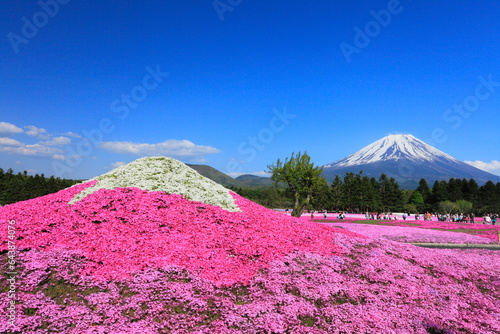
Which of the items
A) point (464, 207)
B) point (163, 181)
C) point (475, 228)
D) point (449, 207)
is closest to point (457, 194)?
point (464, 207)

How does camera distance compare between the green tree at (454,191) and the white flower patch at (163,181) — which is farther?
the green tree at (454,191)

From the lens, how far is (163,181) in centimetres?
1342

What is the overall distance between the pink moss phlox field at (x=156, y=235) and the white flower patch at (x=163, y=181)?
592mm

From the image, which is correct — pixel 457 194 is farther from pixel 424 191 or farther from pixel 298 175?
pixel 298 175

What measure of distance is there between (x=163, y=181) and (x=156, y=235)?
4669 mm

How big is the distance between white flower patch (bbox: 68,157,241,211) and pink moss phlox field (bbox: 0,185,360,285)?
1.94 feet

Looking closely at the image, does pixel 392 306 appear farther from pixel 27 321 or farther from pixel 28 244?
pixel 28 244

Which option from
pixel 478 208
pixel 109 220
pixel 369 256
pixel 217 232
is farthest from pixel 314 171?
pixel 478 208

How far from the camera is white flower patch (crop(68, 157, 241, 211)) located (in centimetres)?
1253

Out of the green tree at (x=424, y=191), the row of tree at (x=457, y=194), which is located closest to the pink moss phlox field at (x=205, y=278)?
the row of tree at (x=457, y=194)

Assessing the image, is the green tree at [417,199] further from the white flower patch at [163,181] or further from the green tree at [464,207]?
the white flower patch at [163,181]

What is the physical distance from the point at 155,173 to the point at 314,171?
79.1ft

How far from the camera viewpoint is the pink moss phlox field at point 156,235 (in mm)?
7953

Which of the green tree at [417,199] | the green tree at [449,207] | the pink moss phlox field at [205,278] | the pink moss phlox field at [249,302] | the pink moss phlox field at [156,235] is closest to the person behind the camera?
the pink moss phlox field at [249,302]
